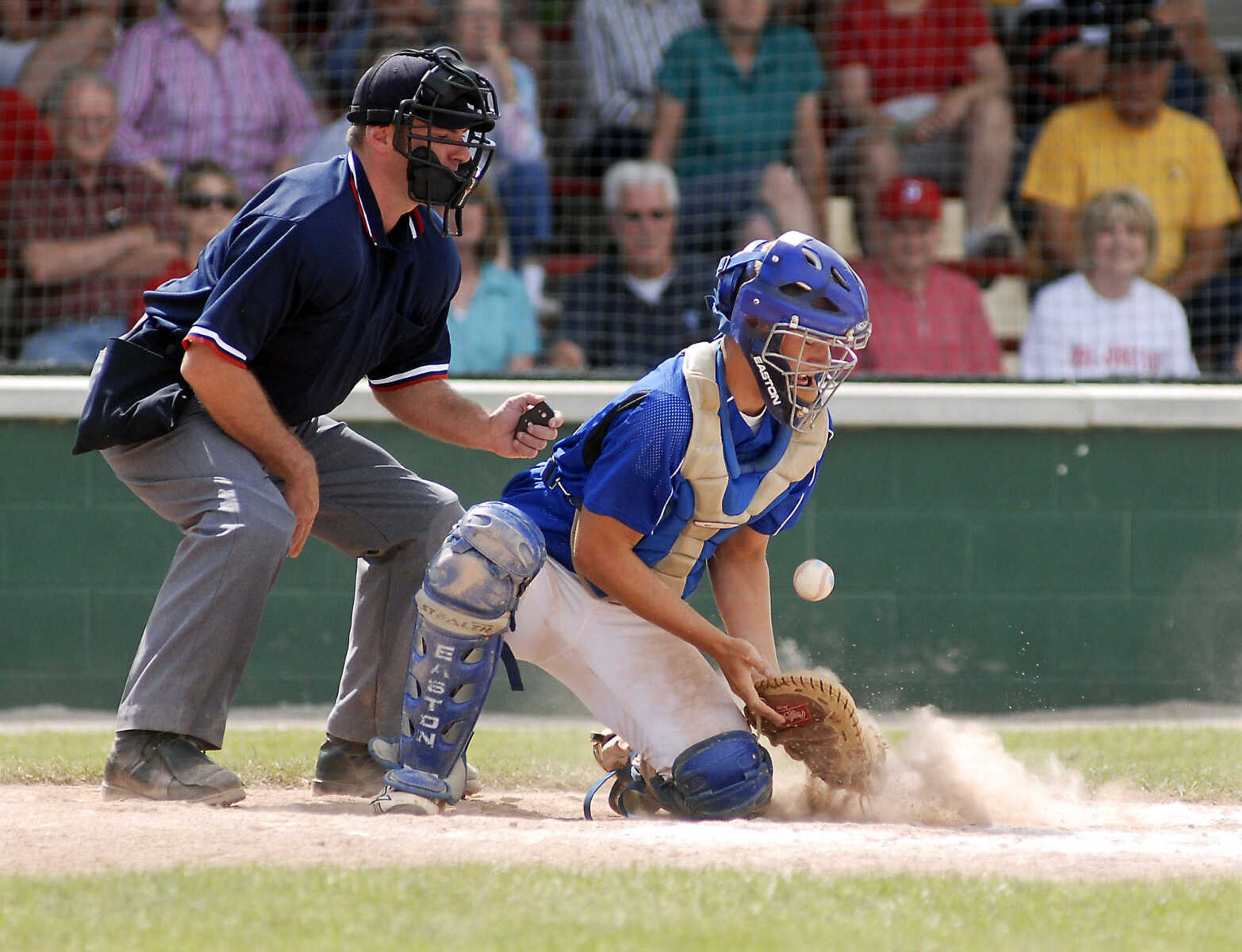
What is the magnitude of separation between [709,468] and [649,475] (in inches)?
7.7

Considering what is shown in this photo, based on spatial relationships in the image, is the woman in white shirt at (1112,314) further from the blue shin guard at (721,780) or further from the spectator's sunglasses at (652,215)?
the blue shin guard at (721,780)

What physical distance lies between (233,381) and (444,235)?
2.44 feet

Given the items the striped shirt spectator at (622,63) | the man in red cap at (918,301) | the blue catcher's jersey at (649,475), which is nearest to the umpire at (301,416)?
the blue catcher's jersey at (649,475)

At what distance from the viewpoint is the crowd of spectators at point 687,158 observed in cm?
802

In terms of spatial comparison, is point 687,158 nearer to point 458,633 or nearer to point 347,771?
point 347,771

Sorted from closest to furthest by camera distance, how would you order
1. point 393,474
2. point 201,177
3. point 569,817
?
point 569,817, point 393,474, point 201,177

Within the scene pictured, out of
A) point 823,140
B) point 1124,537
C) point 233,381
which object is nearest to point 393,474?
point 233,381

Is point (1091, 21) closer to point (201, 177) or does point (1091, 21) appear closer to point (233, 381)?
point (201, 177)

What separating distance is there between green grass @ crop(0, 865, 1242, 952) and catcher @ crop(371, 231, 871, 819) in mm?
859

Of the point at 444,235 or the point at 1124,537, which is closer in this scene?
the point at 444,235

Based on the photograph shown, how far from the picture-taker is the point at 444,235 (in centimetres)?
443

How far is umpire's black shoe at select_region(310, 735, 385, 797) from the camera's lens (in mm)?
4691

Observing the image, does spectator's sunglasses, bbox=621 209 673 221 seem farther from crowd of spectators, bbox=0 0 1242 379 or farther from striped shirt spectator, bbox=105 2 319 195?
striped shirt spectator, bbox=105 2 319 195

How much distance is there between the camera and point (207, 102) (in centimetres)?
841
